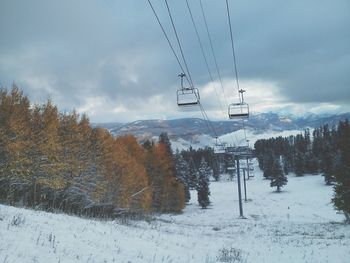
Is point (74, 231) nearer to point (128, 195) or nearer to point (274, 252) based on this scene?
point (274, 252)

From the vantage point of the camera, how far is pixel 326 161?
4737 inches

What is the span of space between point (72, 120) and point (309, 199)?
211 feet

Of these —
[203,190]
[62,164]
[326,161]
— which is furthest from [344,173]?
[326,161]

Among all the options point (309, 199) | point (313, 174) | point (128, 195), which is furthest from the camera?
point (313, 174)

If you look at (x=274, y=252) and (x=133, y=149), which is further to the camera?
(x=133, y=149)

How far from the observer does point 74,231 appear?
14656 millimetres

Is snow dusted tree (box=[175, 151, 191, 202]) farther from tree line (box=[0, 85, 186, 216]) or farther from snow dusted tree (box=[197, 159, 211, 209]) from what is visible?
tree line (box=[0, 85, 186, 216])

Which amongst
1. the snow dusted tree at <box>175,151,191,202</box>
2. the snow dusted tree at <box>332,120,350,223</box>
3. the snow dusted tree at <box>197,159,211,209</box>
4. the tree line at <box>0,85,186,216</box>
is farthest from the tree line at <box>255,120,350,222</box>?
the snow dusted tree at <box>175,151,191,202</box>

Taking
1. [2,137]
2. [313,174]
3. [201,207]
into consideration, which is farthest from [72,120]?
[313,174]

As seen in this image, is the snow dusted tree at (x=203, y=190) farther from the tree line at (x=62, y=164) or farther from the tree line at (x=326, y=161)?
the tree line at (x=62, y=164)

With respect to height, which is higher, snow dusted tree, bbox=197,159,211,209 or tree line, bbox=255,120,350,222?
tree line, bbox=255,120,350,222

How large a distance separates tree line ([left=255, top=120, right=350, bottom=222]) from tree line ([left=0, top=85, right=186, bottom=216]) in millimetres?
22350

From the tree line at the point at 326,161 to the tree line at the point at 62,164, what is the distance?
22.3m

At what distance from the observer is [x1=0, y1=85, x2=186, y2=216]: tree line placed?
30.6 metres
